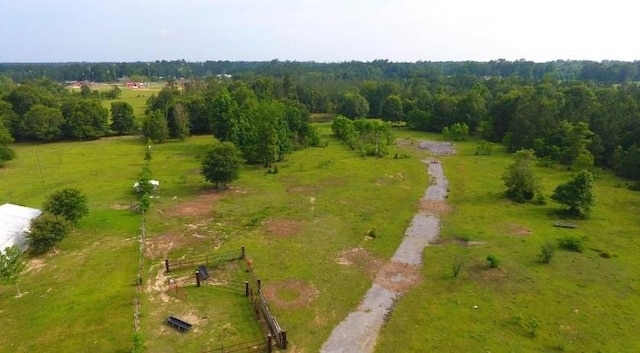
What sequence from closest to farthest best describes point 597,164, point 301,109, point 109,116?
point 597,164 < point 301,109 < point 109,116

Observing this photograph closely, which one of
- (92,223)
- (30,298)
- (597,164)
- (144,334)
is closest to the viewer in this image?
(144,334)

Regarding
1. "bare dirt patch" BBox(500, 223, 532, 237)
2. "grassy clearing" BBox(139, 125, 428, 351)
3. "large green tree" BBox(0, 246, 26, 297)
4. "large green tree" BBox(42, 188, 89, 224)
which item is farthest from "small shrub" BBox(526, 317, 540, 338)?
"large green tree" BBox(42, 188, 89, 224)

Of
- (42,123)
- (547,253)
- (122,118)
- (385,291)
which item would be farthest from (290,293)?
(122,118)

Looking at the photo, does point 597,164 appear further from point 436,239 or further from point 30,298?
point 30,298

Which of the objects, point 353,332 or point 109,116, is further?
point 109,116

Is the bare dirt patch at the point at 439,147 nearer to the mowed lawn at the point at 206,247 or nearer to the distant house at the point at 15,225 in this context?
the mowed lawn at the point at 206,247

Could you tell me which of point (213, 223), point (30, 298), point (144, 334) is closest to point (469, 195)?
point (213, 223)

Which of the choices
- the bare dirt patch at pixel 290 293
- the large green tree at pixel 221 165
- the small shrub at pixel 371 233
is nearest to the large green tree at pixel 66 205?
the large green tree at pixel 221 165
